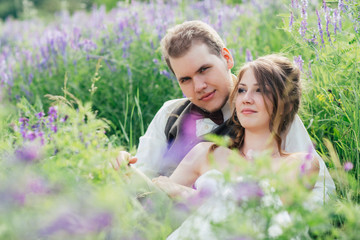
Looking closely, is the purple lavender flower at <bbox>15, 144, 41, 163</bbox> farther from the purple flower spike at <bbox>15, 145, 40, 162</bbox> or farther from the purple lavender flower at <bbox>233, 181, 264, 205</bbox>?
the purple lavender flower at <bbox>233, 181, 264, 205</bbox>

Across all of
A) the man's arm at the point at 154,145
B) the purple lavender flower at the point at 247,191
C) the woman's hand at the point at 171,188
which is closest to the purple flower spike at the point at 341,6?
the man's arm at the point at 154,145

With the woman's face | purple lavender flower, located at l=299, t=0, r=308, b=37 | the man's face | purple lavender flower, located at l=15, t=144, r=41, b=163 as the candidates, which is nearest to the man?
the man's face

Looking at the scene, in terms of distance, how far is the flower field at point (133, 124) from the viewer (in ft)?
4.39

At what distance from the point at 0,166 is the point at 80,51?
9.40 ft

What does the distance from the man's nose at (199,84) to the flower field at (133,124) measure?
1.70 ft

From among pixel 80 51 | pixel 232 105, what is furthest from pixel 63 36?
pixel 232 105

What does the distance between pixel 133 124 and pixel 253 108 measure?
1813 millimetres

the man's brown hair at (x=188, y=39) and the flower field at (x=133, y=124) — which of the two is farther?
the man's brown hair at (x=188, y=39)

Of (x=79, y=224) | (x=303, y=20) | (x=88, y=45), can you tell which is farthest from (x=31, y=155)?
(x=88, y=45)

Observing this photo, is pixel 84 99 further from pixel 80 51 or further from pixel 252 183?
pixel 252 183

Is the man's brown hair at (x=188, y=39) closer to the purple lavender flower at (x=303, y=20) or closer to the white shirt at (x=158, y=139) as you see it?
the white shirt at (x=158, y=139)

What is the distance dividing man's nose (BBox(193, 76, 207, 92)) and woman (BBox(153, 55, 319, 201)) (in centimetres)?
24

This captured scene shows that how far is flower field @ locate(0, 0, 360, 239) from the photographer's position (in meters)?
1.34

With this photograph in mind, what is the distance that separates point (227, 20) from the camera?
5.30 m
